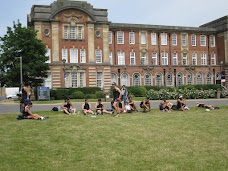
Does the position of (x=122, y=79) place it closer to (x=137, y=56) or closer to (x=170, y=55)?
(x=137, y=56)

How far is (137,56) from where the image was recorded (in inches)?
2045

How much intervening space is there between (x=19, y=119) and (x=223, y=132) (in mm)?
10394

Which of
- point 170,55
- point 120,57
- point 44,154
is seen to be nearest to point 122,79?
point 120,57

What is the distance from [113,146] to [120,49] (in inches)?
1599

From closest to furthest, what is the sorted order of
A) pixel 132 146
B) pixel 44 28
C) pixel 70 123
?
pixel 132 146 → pixel 70 123 → pixel 44 28

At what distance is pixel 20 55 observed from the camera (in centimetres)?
3709

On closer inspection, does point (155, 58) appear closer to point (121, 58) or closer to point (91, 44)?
point (121, 58)

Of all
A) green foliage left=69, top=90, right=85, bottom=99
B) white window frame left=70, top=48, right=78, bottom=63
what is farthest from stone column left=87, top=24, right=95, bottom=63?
green foliage left=69, top=90, right=85, bottom=99

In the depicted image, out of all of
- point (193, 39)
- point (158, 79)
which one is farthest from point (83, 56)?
point (193, 39)

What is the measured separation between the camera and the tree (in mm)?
36188

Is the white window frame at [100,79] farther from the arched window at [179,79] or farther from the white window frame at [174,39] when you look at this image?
the white window frame at [174,39]

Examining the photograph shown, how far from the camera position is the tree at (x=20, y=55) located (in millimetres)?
36188

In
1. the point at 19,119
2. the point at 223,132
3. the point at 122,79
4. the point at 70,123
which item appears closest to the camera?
the point at 223,132

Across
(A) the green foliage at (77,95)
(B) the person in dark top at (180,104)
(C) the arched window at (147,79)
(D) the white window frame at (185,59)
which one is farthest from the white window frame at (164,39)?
(B) the person in dark top at (180,104)
